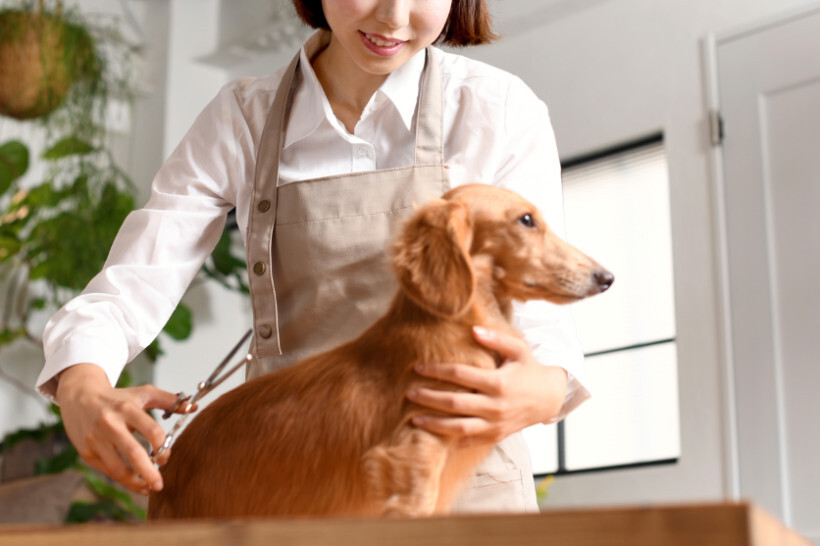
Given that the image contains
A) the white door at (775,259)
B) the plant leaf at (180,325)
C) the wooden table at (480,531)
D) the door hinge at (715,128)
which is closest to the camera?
the wooden table at (480,531)

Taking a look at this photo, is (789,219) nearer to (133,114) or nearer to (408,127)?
(408,127)

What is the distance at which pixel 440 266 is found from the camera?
0.70 meters

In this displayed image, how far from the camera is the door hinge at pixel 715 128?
2527mm

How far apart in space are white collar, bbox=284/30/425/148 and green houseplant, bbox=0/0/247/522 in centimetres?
232

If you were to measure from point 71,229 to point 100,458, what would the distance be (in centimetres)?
266

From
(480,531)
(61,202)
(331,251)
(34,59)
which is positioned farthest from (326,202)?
(61,202)

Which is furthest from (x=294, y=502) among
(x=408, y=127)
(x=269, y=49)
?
(x=269, y=49)

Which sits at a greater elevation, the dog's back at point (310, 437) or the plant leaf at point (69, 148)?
the plant leaf at point (69, 148)

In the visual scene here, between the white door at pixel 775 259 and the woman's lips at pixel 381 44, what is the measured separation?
1.77 m

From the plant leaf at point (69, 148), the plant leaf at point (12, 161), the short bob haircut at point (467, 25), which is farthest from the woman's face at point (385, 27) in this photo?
the plant leaf at point (12, 161)

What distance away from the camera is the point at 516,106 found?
952mm

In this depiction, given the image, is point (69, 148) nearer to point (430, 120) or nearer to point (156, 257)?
point (156, 257)

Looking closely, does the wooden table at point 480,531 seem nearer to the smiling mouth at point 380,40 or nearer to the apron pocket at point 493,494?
the apron pocket at point 493,494

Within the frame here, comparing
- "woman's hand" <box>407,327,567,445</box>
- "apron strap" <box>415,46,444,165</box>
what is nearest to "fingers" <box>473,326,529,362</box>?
"woman's hand" <box>407,327,567,445</box>
